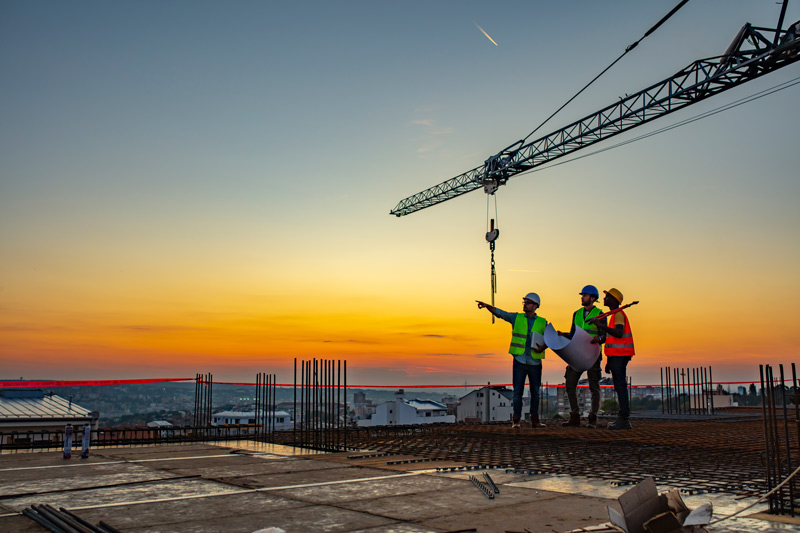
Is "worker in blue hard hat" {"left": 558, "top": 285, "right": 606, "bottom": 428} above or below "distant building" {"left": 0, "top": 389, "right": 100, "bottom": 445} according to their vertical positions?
above

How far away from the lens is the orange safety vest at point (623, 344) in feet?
50.3

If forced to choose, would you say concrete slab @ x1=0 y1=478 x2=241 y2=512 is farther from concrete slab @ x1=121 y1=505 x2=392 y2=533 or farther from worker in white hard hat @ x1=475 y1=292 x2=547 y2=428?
worker in white hard hat @ x1=475 y1=292 x2=547 y2=428

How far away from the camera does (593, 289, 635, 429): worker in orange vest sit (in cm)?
1520

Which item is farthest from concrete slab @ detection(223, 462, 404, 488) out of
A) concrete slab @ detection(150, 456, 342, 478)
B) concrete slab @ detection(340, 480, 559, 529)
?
concrete slab @ detection(340, 480, 559, 529)

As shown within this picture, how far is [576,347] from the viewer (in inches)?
611

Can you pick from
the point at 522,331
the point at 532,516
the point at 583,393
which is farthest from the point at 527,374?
the point at 583,393

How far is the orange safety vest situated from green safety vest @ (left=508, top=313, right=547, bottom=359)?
1.66 m

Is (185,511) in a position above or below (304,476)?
above

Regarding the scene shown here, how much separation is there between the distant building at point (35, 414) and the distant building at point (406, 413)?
158ft

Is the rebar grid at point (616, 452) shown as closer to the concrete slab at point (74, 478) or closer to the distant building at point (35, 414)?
the concrete slab at point (74, 478)

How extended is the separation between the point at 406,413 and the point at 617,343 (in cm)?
6372

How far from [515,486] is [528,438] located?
651 centimetres

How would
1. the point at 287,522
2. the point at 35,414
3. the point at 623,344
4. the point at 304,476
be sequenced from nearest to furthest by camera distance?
the point at 287,522
the point at 304,476
the point at 623,344
the point at 35,414

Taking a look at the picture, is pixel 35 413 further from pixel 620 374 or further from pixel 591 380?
pixel 620 374
